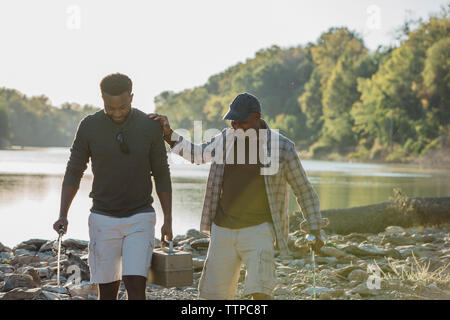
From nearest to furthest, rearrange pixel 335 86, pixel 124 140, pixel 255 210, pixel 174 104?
pixel 124 140 < pixel 255 210 < pixel 335 86 < pixel 174 104

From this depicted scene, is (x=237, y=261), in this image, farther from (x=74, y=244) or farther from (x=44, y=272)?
(x=74, y=244)

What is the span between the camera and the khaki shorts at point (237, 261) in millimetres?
5090

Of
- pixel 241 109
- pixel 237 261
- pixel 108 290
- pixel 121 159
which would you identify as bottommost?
pixel 108 290

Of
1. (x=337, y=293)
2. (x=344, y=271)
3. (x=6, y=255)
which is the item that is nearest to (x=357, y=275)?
(x=344, y=271)

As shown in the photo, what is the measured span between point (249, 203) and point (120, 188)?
1.05 metres

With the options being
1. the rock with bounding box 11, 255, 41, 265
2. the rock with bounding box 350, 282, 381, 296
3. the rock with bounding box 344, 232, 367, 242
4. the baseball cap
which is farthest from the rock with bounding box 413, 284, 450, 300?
the rock with bounding box 11, 255, 41, 265

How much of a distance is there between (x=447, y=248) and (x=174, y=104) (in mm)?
177088

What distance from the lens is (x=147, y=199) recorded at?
4832 mm

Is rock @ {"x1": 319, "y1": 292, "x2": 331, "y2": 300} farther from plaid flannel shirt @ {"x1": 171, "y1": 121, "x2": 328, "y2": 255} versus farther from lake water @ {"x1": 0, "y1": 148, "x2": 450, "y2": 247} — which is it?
lake water @ {"x1": 0, "y1": 148, "x2": 450, "y2": 247}

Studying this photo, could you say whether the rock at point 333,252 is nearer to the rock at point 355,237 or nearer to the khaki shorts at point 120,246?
the rock at point 355,237

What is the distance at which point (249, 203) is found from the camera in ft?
16.9

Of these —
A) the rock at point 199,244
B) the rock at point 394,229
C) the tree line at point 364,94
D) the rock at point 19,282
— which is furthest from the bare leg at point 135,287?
the tree line at point 364,94
